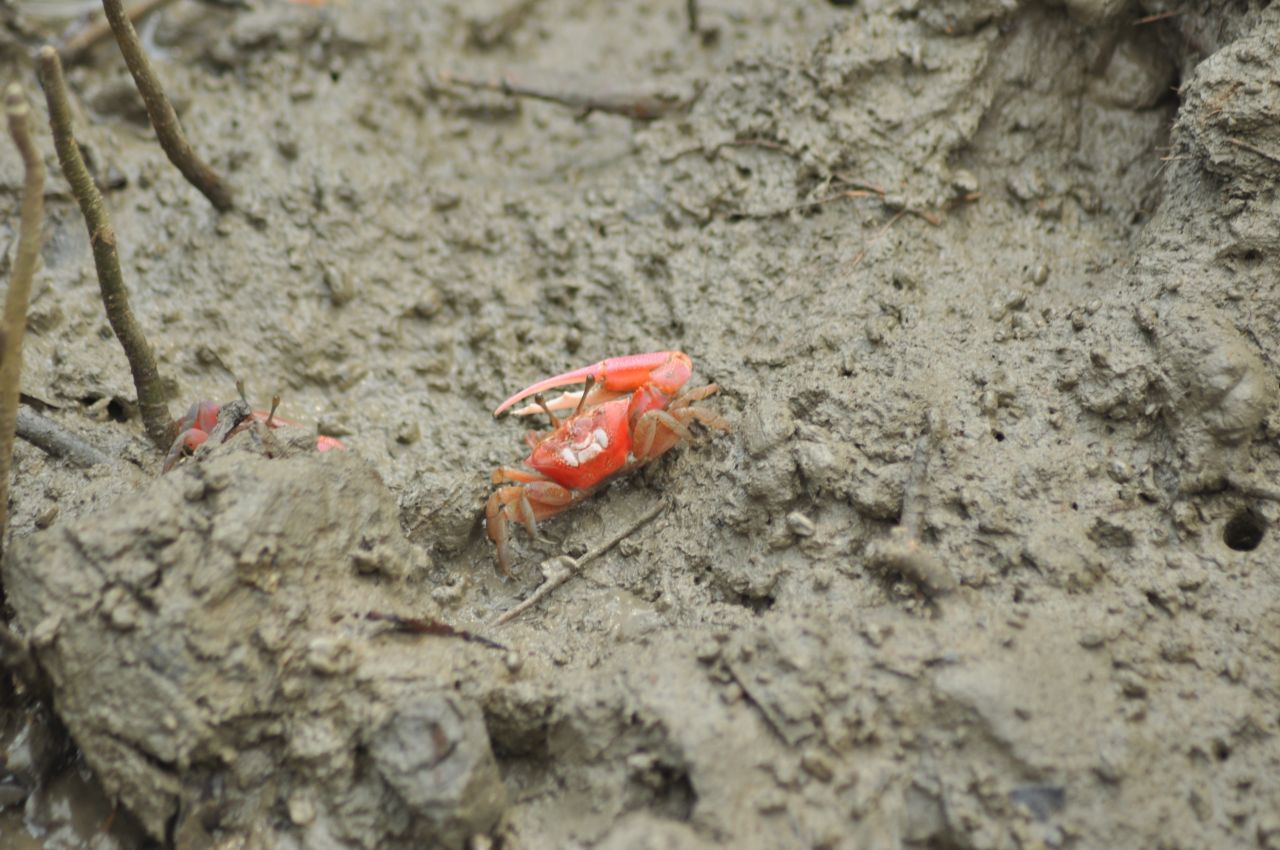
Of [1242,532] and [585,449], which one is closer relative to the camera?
[1242,532]

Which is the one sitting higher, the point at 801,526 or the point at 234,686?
the point at 801,526

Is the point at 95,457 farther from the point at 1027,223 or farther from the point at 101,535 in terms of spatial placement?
the point at 1027,223

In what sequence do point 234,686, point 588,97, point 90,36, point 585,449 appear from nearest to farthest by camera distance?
1. point 234,686
2. point 585,449
3. point 588,97
4. point 90,36

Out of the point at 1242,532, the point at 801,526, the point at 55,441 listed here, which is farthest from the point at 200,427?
the point at 1242,532

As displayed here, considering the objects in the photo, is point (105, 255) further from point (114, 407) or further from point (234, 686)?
point (234, 686)

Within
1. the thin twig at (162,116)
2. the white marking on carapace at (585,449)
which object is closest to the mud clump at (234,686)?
the white marking on carapace at (585,449)

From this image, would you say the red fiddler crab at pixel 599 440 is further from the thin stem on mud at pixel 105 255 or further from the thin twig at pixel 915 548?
the thin stem on mud at pixel 105 255
